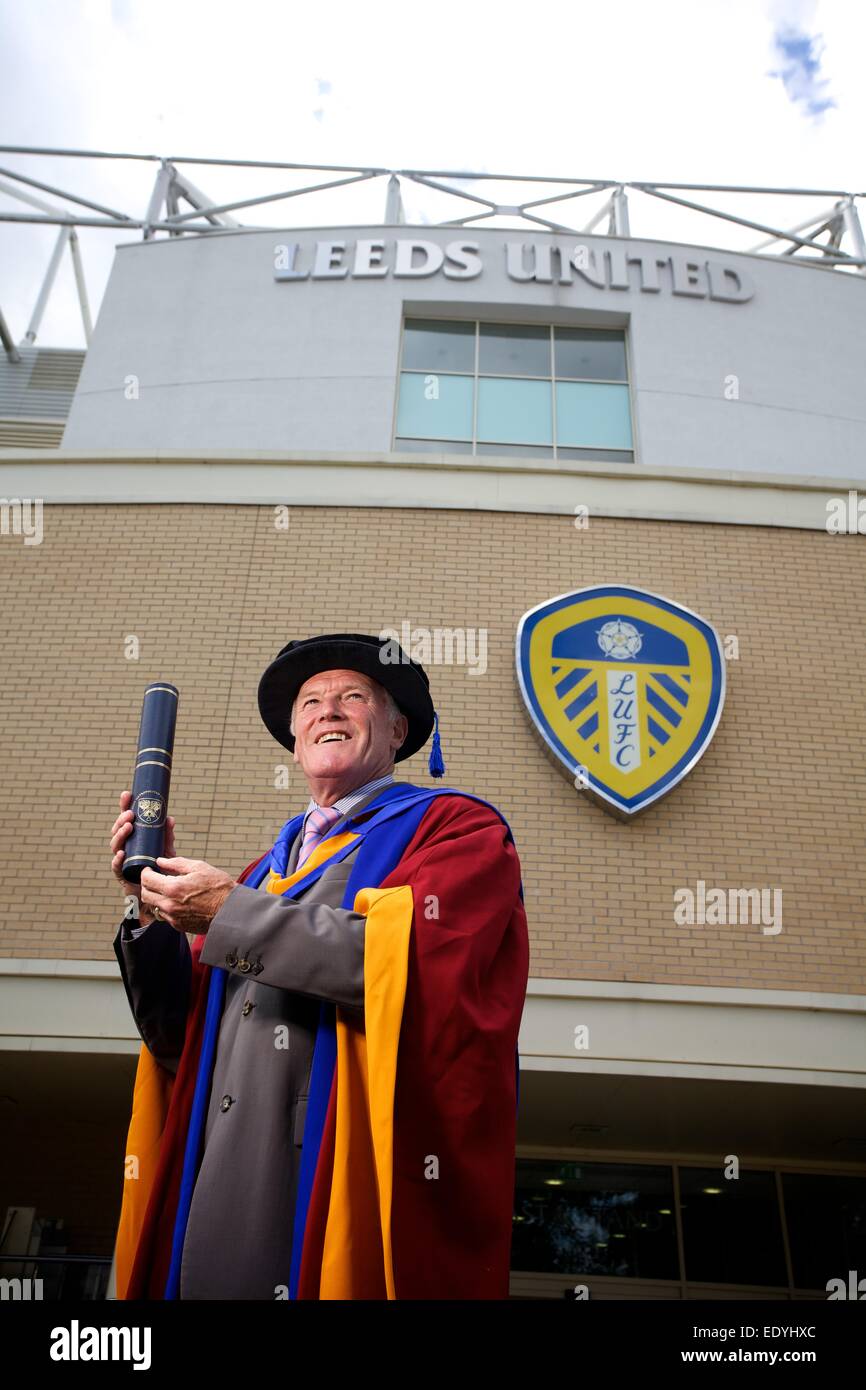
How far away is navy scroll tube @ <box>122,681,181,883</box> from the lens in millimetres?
2432

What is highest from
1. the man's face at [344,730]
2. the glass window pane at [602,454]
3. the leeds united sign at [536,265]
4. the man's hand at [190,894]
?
the leeds united sign at [536,265]

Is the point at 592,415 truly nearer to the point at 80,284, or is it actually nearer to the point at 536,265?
the point at 536,265

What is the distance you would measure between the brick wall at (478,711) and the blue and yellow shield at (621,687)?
8.8 inches

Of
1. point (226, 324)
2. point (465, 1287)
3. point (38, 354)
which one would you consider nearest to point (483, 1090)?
point (465, 1287)

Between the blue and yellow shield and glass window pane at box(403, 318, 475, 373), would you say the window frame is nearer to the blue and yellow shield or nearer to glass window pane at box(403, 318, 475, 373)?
glass window pane at box(403, 318, 475, 373)

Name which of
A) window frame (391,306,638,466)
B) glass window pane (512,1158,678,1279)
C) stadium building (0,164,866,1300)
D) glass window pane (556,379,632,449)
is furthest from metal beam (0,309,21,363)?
glass window pane (512,1158,678,1279)

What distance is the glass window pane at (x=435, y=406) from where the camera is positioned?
11.3 metres

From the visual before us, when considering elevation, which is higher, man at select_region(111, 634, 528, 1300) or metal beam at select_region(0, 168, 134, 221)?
metal beam at select_region(0, 168, 134, 221)

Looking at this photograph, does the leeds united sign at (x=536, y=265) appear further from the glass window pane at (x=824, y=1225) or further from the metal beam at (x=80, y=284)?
the glass window pane at (x=824, y=1225)

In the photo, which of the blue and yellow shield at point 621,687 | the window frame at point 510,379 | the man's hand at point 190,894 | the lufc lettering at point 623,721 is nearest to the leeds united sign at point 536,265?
the window frame at point 510,379

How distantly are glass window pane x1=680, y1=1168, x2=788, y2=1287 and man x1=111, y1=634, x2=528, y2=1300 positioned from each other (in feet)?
24.6

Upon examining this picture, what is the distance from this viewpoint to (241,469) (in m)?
8.99
